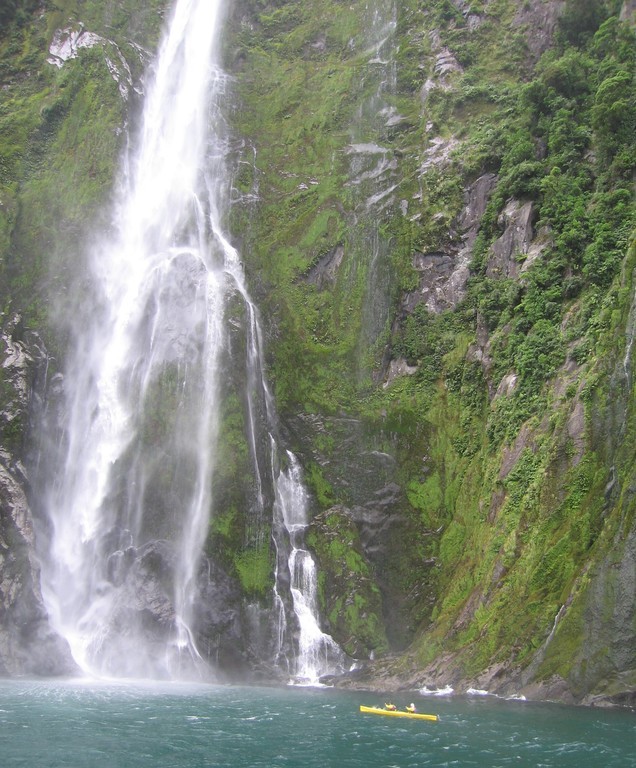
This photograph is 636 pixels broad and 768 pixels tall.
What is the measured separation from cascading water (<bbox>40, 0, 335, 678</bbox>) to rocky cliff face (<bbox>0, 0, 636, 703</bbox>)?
1.15 meters

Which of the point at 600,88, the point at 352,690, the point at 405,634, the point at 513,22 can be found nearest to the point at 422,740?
the point at 352,690

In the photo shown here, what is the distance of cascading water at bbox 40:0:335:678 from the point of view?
25422mm

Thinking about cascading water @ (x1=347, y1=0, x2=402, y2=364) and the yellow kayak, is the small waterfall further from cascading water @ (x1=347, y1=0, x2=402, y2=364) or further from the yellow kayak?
cascading water @ (x1=347, y1=0, x2=402, y2=364)

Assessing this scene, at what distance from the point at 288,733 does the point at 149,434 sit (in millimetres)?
15168

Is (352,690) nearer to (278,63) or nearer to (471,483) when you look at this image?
(471,483)

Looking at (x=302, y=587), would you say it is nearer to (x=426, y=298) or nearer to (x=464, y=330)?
(x=464, y=330)

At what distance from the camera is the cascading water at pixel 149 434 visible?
83.4 feet

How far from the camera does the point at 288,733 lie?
16.2 metres

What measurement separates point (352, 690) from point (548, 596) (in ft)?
24.5

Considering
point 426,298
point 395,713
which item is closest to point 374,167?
point 426,298

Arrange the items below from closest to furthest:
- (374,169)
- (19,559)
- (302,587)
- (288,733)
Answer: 1. (288,733)
2. (19,559)
3. (302,587)
4. (374,169)

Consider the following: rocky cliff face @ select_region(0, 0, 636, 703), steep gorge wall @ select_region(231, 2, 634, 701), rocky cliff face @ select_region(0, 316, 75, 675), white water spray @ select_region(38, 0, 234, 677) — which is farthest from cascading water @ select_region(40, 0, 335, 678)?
steep gorge wall @ select_region(231, 2, 634, 701)

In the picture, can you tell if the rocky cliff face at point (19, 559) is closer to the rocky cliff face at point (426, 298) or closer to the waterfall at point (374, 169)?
the rocky cliff face at point (426, 298)

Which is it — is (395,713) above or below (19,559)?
below
